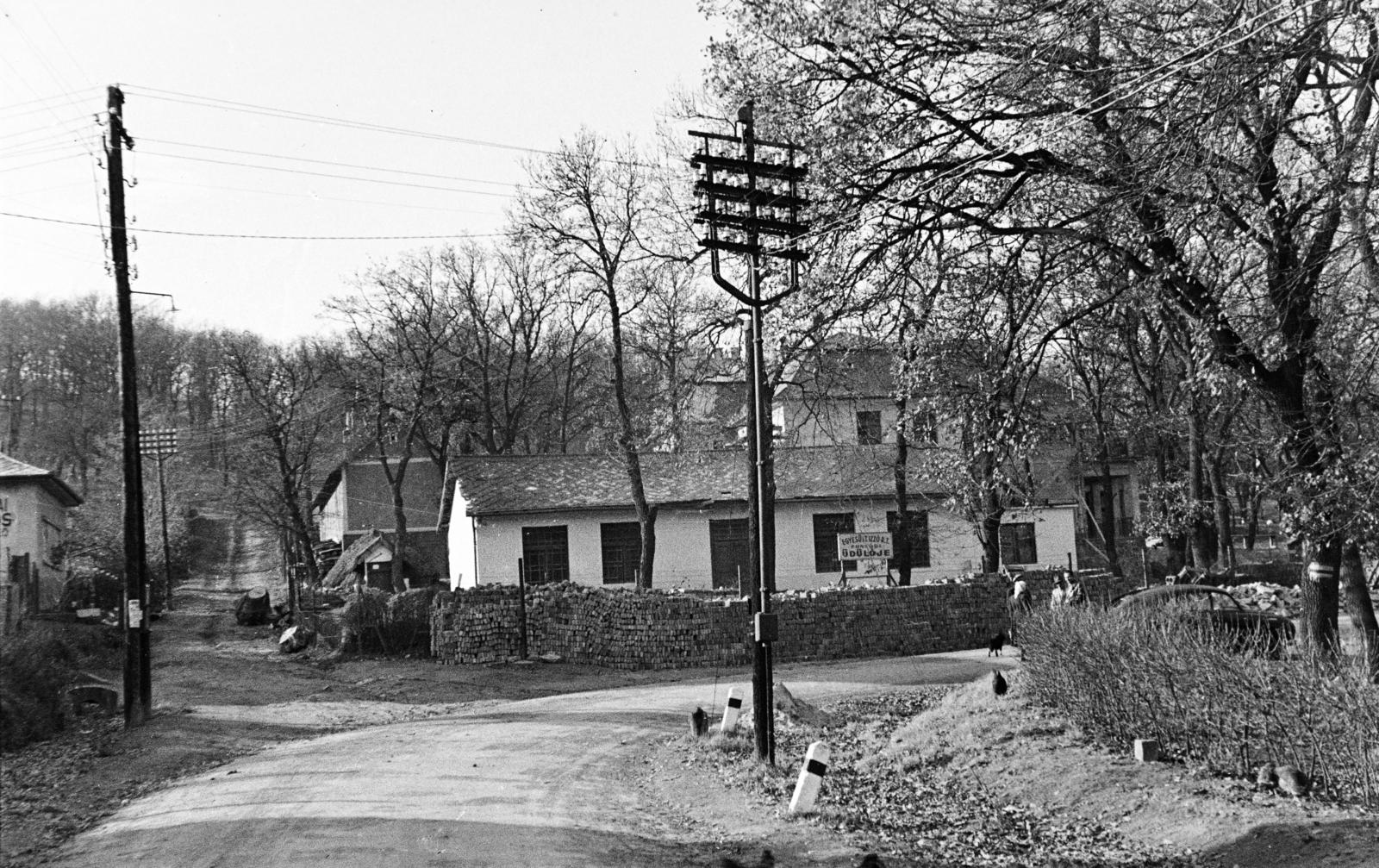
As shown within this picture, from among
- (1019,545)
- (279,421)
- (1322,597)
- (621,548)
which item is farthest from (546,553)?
(1322,597)

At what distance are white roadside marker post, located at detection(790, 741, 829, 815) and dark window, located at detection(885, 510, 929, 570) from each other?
29.4 metres

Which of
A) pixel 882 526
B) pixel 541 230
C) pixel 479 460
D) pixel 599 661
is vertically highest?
pixel 541 230

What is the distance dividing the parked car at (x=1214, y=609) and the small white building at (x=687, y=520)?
17.6 m

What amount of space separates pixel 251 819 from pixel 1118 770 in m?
8.28

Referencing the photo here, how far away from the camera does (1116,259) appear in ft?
46.0

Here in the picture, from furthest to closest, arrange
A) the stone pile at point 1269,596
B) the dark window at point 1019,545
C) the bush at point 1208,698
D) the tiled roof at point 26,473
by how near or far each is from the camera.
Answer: the dark window at point 1019,545 → the stone pile at point 1269,596 → the tiled roof at point 26,473 → the bush at point 1208,698

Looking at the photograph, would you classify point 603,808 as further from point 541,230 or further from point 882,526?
point 882,526

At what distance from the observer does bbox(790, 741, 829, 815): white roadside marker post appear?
1117 centimetres

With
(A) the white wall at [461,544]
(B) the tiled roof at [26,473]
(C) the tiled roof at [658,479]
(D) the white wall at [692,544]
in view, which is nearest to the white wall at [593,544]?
(D) the white wall at [692,544]

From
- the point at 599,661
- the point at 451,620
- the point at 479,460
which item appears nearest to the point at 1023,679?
the point at 599,661

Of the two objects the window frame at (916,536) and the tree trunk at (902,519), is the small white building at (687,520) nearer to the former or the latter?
the window frame at (916,536)

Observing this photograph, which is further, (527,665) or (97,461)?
(97,461)

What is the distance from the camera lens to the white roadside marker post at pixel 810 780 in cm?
1117

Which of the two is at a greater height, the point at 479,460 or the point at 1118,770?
the point at 479,460
